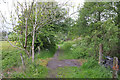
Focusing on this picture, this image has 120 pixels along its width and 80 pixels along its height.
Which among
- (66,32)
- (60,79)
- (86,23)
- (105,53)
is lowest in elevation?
(60,79)

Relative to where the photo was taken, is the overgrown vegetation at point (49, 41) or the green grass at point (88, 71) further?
the green grass at point (88, 71)

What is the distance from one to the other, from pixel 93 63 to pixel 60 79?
68.1 inches

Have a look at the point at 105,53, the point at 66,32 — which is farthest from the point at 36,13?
the point at 66,32

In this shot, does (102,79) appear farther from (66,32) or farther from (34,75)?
(66,32)

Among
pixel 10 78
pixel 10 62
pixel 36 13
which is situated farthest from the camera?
pixel 10 62

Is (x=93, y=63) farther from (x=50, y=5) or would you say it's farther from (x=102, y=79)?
(x=50, y=5)

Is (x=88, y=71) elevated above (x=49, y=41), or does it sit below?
below

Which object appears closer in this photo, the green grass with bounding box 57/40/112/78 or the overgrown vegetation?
the overgrown vegetation

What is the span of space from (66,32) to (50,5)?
25.5 ft

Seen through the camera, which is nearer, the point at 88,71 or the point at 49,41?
the point at 88,71

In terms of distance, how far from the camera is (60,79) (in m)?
3.19

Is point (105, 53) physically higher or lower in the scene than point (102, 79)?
higher

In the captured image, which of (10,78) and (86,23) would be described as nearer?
(10,78)

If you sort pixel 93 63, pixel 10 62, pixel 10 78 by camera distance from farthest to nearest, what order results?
pixel 10 62 → pixel 93 63 → pixel 10 78
